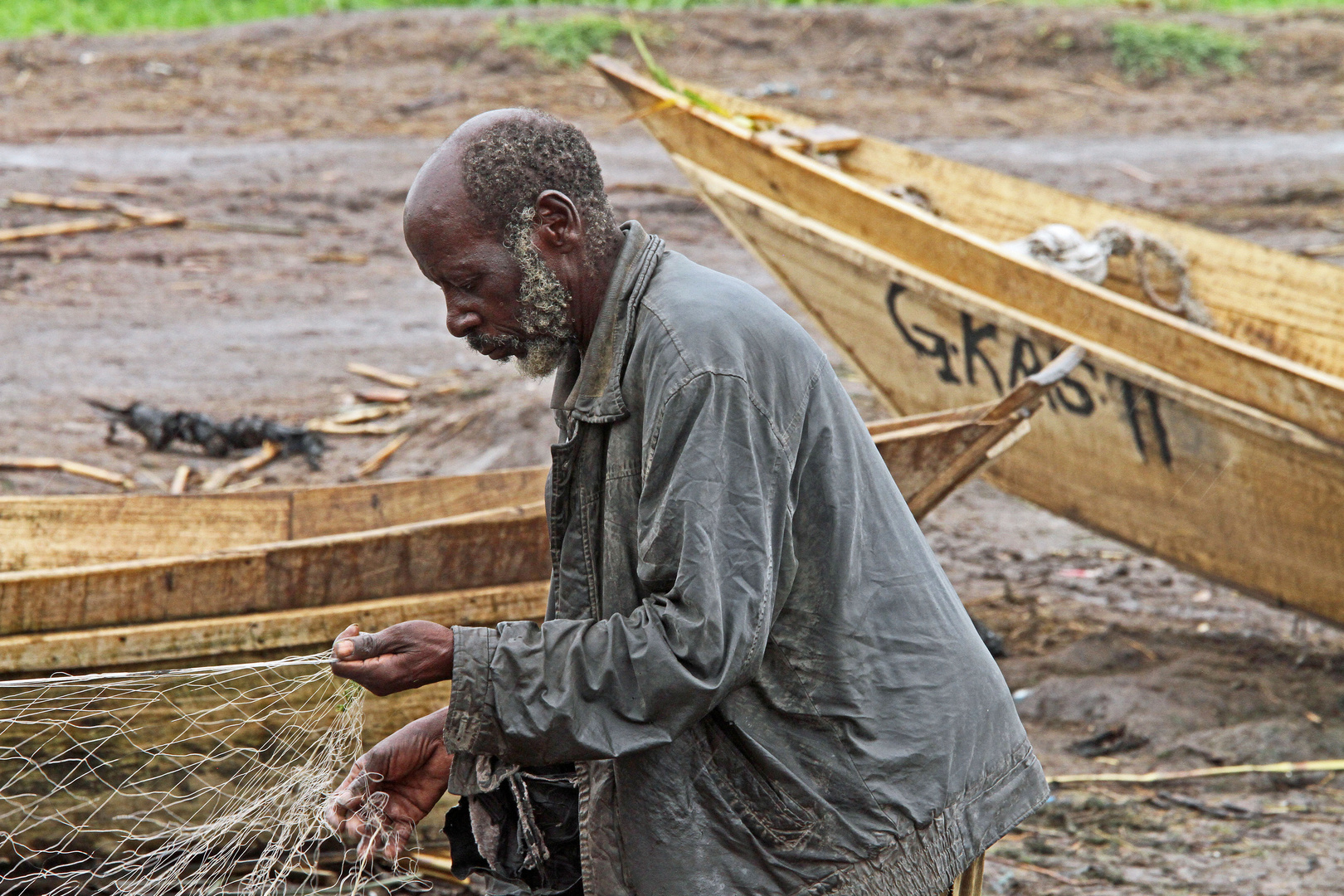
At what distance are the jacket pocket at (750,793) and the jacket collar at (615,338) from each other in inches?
19.7

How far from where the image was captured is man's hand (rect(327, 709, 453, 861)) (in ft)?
7.20

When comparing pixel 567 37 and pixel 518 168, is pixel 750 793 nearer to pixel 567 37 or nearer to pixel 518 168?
pixel 518 168

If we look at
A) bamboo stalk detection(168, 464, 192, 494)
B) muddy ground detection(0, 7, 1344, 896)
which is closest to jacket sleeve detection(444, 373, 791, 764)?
muddy ground detection(0, 7, 1344, 896)

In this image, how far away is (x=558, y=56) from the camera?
13945 mm

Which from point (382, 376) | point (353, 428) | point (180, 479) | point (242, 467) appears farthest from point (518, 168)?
point (382, 376)

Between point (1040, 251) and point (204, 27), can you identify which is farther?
point (204, 27)

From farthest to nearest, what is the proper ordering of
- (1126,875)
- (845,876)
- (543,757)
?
(1126,875) < (845,876) < (543,757)

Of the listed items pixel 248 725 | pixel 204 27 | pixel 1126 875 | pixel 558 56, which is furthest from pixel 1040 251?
pixel 204 27

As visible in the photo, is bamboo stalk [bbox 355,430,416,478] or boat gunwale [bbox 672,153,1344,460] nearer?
boat gunwale [bbox 672,153,1344,460]

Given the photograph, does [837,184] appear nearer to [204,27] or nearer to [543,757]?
[543,757]

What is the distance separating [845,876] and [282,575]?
198 cm

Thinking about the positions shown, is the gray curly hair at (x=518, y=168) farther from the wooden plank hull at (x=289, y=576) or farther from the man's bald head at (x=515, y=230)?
the wooden plank hull at (x=289, y=576)

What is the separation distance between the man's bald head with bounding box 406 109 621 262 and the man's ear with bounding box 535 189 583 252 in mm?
12

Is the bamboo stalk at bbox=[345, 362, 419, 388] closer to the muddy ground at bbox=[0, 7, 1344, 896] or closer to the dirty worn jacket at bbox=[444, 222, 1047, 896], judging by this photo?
the muddy ground at bbox=[0, 7, 1344, 896]
